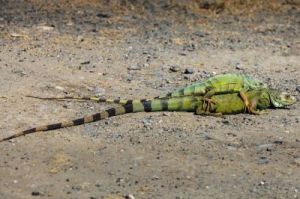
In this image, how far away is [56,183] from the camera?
575 centimetres

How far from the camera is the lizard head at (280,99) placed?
7.59 metres

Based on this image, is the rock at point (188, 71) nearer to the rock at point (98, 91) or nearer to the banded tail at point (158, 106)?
the rock at point (98, 91)

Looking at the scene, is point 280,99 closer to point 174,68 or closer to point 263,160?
point 263,160

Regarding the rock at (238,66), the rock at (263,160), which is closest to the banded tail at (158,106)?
the rock at (263,160)

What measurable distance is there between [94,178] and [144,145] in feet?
2.73

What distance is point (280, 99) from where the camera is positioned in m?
7.65

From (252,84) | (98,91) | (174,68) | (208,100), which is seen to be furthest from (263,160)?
(174,68)

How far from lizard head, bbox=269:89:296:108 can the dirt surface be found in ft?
0.42

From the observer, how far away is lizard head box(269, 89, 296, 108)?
759 cm

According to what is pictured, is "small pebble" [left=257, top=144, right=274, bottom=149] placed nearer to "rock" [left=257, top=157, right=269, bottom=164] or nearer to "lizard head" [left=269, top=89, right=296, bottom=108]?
"rock" [left=257, top=157, right=269, bottom=164]

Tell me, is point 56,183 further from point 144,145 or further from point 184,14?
point 184,14

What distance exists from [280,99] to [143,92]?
1.42 meters

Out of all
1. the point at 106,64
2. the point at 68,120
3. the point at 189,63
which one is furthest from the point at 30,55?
the point at 68,120

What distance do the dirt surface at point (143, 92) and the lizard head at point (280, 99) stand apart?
0.13 meters
